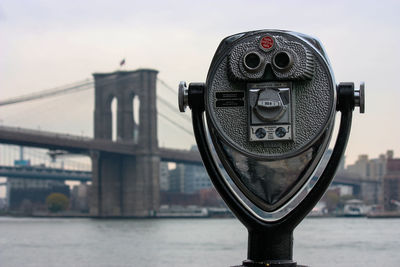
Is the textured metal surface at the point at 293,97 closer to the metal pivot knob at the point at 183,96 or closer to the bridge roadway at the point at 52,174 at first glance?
the metal pivot knob at the point at 183,96

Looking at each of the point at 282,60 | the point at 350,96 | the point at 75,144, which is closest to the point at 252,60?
the point at 282,60

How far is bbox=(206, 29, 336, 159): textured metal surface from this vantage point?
11.5 feet

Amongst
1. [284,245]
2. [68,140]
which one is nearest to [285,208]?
[284,245]

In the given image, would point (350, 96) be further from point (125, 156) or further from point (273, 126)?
point (125, 156)

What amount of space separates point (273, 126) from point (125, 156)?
59.8 metres

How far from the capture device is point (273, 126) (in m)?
3.47

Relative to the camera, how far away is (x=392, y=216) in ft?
274

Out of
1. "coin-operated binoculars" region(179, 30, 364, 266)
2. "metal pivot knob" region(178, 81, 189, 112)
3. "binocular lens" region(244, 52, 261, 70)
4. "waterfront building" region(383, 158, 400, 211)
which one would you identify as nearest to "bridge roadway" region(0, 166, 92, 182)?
"waterfront building" region(383, 158, 400, 211)

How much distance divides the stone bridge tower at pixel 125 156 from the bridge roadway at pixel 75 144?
2.55 ft

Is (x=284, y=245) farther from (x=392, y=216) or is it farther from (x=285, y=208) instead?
(x=392, y=216)

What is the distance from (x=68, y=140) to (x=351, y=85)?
172ft

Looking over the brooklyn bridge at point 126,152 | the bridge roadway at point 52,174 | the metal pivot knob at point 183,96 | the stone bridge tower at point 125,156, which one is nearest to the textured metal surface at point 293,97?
the metal pivot knob at point 183,96

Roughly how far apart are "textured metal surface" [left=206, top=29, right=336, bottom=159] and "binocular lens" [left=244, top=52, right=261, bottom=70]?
3cm

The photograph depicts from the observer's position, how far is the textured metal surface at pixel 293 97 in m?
3.49
